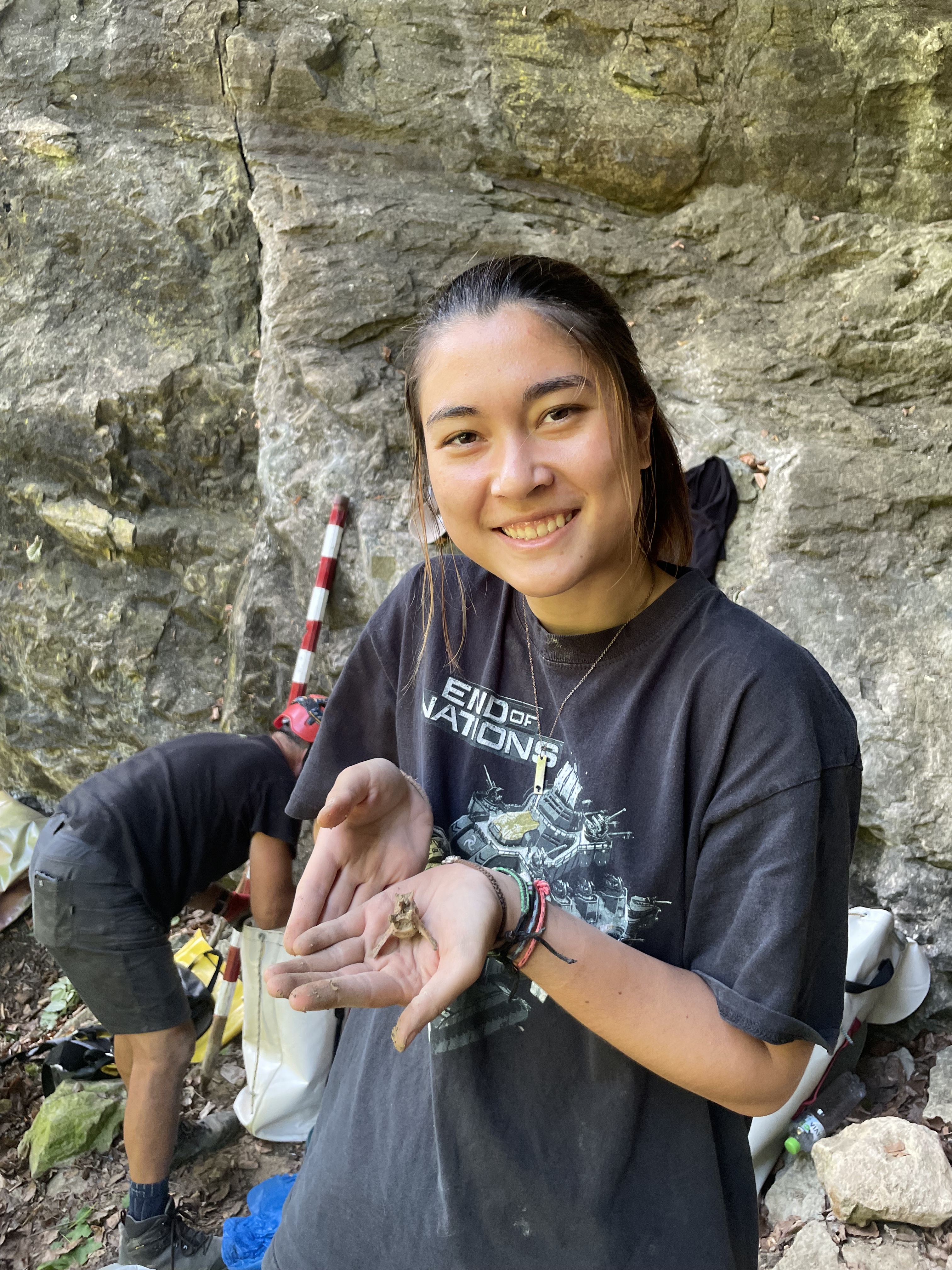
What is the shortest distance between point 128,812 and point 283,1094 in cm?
133

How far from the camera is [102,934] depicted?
10.7 feet

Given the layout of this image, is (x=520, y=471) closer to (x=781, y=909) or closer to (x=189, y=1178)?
(x=781, y=909)

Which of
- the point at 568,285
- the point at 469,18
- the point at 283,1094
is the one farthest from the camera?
the point at 469,18

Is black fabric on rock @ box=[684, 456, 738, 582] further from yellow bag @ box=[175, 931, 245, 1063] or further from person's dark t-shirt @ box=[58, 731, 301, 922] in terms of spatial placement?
yellow bag @ box=[175, 931, 245, 1063]

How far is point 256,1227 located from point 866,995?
228 cm

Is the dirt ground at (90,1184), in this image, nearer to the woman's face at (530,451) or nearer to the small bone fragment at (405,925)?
the small bone fragment at (405,925)

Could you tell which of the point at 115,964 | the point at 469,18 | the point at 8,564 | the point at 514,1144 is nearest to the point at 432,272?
the point at 469,18

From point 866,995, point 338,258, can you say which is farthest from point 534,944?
point 338,258

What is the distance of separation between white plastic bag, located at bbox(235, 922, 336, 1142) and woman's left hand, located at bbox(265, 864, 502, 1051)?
8.67ft

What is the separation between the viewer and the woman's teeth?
1.22m

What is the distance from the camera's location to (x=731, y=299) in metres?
4.52

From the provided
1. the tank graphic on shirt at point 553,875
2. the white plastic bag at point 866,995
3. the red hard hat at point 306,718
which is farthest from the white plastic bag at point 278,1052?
the tank graphic on shirt at point 553,875

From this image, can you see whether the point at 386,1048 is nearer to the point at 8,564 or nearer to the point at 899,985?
the point at 899,985

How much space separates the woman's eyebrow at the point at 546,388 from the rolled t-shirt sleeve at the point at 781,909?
59 centimetres
